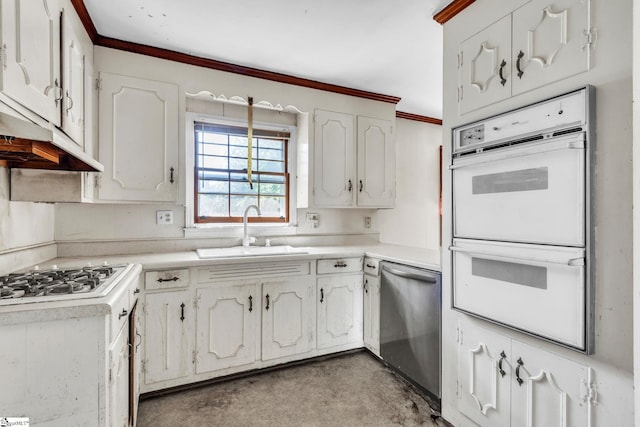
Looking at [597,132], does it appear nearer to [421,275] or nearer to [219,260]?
[421,275]

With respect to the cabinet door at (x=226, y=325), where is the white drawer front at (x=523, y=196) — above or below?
above

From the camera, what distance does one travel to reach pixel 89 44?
6.55 feet

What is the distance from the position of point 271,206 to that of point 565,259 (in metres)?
2.28

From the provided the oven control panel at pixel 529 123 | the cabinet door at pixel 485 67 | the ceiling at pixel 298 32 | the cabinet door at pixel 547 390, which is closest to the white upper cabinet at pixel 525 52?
the cabinet door at pixel 485 67

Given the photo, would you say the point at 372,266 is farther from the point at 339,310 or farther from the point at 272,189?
the point at 272,189

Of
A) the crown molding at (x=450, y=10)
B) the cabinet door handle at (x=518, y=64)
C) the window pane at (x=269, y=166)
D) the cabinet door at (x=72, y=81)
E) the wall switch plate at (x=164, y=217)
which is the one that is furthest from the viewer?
the window pane at (x=269, y=166)

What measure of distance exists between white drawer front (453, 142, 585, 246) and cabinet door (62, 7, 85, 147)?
2053 mm

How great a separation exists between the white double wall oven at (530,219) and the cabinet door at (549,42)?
0.13m

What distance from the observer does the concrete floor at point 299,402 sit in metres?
1.85

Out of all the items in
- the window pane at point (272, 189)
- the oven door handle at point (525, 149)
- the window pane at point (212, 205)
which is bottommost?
the window pane at point (212, 205)

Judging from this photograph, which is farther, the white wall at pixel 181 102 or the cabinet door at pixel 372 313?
the cabinet door at pixel 372 313

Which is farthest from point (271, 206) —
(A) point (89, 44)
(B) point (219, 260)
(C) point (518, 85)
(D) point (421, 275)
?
(C) point (518, 85)

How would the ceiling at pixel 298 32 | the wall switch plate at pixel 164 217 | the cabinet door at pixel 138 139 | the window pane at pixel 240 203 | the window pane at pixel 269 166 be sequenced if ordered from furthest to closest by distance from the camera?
the window pane at pixel 269 166 < the window pane at pixel 240 203 < the wall switch plate at pixel 164 217 < the cabinet door at pixel 138 139 < the ceiling at pixel 298 32

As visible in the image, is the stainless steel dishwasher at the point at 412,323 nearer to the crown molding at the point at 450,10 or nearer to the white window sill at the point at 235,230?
the white window sill at the point at 235,230
